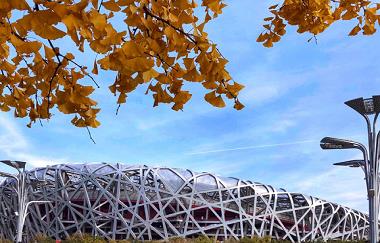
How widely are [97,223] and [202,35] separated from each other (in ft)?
184

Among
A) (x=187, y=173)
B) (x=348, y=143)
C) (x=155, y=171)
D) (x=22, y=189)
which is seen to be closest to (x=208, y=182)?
(x=187, y=173)

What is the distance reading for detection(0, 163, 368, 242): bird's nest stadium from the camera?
54969 mm

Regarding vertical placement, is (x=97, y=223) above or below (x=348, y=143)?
below

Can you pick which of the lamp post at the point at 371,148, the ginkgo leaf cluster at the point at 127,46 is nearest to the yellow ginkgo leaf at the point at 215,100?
the ginkgo leaf cluster at the point at 127,46

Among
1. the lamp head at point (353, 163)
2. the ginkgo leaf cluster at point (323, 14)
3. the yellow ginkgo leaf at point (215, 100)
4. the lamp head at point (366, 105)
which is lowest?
the yellow ginkgo leaf at point (215, 100)

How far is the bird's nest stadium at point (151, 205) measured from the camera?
5497cm

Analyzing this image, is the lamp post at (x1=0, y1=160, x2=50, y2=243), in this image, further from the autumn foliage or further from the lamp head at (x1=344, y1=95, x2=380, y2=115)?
the autumn foliage

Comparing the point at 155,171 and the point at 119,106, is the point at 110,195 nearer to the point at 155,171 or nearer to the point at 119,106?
the point at 155,171

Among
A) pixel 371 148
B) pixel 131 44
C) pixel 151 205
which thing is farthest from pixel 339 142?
pixel 151 205

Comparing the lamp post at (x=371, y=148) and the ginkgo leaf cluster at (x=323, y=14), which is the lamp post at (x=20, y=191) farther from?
the ginkgo leaf cluster at (x=323, y=14)

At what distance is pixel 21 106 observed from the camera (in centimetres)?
352

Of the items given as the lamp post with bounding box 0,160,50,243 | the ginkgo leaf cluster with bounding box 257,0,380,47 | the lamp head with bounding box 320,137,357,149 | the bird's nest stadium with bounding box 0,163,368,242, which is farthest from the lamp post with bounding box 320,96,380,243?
the bird's nest stadium with bounding box 0,163,368,242

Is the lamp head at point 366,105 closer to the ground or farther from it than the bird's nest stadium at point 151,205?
farther from it

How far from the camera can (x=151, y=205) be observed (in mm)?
54719
